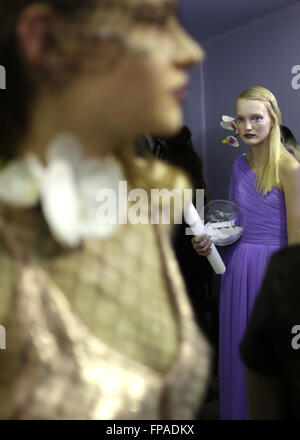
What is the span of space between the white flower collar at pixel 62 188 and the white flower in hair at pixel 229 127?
26cm

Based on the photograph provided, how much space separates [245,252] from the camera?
0.69m

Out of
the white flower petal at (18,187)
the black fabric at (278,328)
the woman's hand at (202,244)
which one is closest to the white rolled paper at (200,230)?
the woman's hand at (202,244)

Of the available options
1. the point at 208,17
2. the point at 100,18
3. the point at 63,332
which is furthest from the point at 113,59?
the point at 63,332

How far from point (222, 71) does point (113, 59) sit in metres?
0.24

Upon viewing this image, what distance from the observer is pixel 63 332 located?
1.51 feet

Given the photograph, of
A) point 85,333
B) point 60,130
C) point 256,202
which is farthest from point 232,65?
point 85,333

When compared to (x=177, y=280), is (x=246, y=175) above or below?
above

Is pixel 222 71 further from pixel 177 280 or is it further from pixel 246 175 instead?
pixel 177 280

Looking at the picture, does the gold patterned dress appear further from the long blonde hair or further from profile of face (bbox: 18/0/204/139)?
the long blonde hair

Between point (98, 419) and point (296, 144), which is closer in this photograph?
point (98, 419)

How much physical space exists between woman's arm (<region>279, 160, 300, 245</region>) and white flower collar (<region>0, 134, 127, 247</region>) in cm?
31

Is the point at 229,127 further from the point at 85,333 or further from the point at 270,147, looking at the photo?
the point at 85,333

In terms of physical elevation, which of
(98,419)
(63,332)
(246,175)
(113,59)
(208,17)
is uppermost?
(208,17)

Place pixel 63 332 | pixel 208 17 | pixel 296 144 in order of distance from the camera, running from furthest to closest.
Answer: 1. pixel 296 144
2. pixel 208 17
3. pixel 63 332
